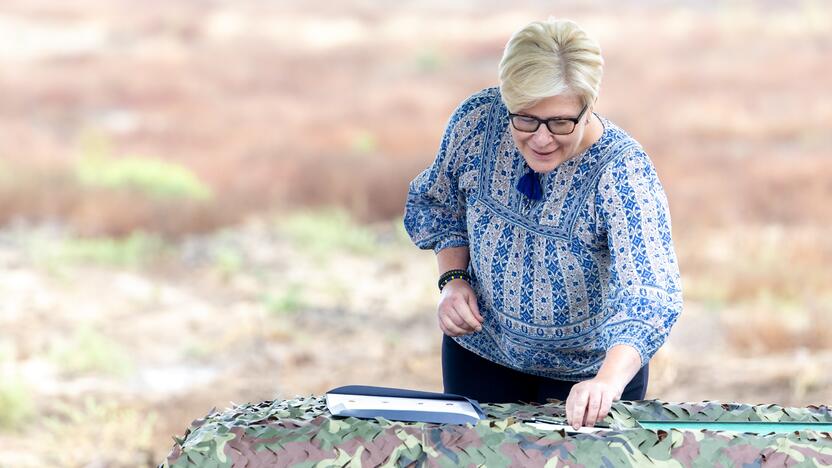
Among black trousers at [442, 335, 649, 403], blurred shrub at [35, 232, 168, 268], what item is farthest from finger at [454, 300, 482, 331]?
blurred shrub at [35, 232, 168, 268]

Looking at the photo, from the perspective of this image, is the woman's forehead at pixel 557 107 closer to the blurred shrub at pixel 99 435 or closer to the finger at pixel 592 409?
the finger at pixel 592 409

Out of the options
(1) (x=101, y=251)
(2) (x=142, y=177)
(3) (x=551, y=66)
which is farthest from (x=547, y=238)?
(2) (x=142, y=177)

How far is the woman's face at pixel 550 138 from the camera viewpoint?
169 centimetres

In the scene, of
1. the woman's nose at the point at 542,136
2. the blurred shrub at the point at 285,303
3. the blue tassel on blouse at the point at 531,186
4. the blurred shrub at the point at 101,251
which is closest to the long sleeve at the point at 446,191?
the blue tassel on blouse at the point at 531,186

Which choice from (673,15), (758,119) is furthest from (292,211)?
(673,15)

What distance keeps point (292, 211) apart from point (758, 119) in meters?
4.56

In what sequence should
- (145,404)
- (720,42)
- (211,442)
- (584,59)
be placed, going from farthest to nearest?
(720,42) → (145,404) → (584,59) → (211,442)

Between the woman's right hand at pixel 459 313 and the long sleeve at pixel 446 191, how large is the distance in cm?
14

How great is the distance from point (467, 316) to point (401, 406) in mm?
425

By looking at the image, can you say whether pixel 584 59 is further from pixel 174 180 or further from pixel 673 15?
pixel 673 15

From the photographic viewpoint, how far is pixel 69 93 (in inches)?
472

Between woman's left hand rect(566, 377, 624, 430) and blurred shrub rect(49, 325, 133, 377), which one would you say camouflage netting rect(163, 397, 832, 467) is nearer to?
woman's left hand rect(566, 377, 624, 430)

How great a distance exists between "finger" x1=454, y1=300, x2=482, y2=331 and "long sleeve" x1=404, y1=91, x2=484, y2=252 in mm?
171

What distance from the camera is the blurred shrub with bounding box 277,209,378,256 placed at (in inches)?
296
